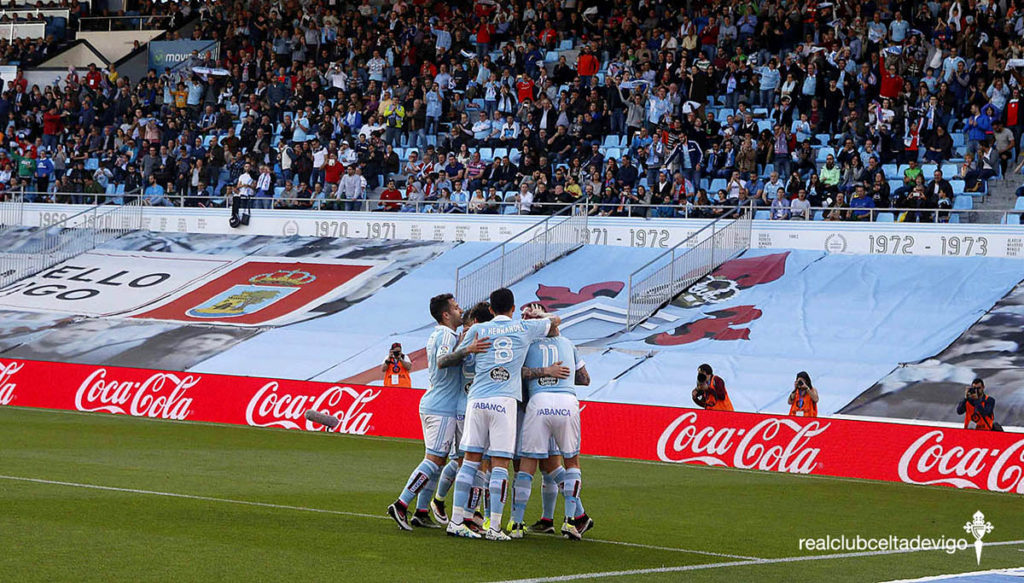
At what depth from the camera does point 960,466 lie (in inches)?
679

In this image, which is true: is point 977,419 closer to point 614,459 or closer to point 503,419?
point 614,459

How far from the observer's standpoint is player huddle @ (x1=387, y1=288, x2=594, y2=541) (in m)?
10.5

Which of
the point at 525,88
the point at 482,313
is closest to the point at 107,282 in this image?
the point at 525,88

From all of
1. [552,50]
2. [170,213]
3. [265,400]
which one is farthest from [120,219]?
[265,400]

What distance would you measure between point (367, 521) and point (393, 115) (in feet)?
79.1

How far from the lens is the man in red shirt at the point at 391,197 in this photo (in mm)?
33156

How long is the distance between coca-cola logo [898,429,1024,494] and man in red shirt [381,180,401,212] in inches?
699

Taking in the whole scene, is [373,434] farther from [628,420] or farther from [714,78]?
[714,78]

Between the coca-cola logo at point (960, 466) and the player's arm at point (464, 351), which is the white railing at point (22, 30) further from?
the player's arm at point (464, 351)

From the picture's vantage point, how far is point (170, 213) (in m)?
36.4

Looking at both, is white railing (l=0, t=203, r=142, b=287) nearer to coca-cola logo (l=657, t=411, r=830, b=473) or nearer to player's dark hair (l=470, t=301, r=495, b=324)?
coca-cola logo (l=657, t=411, r=830, b=473)

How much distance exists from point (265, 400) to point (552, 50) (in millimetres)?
15637

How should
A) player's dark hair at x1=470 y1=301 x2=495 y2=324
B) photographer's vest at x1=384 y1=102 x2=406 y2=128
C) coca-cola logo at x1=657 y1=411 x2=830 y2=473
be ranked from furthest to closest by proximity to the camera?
1. photographer's vest at x1=384 y1=102 x2=406 y2=128
2. coca-cola logo at x1=657 y1=411 x2=830 y2=473
3. player's dark hair at x1=470 y1=301 x2=495 y2=324

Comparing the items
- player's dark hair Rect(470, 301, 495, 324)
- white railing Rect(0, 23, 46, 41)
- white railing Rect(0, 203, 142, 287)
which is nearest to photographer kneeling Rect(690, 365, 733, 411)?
player's dark hair Rect(470, 301, 495, 324)
